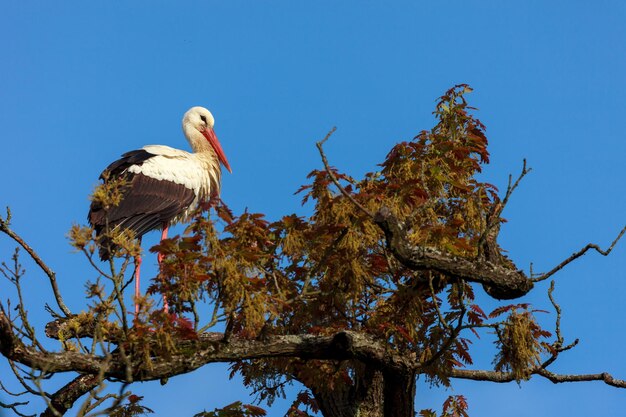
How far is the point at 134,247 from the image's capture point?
5.43 m

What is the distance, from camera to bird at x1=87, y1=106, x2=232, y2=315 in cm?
1023

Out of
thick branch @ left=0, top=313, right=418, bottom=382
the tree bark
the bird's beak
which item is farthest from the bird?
thick branch @ left=0, top=313, right=418, bottom=382

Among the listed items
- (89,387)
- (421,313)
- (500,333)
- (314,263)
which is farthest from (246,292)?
(89,387)

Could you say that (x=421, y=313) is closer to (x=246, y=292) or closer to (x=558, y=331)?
(x=558, y=331)

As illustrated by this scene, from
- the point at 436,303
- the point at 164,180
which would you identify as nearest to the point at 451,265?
the point at 436,303

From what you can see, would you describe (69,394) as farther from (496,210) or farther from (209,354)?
(496,210)

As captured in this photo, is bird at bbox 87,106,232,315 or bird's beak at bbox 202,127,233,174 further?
bird's beak at bbox 202,127,233,174

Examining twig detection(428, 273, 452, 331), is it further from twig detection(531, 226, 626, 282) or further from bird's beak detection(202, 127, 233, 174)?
bird's beak detection(202, 127, 233, 174)

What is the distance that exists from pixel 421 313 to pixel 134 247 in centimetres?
267

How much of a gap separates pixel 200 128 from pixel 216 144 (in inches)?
18.0

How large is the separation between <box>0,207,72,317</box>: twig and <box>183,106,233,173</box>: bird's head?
4.87m

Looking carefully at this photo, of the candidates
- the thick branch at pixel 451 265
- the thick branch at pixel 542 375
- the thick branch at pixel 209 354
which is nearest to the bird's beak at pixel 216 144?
the thick branch at pixel 542 375

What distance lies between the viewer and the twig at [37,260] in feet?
25.2

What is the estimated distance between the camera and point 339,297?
6.91m
